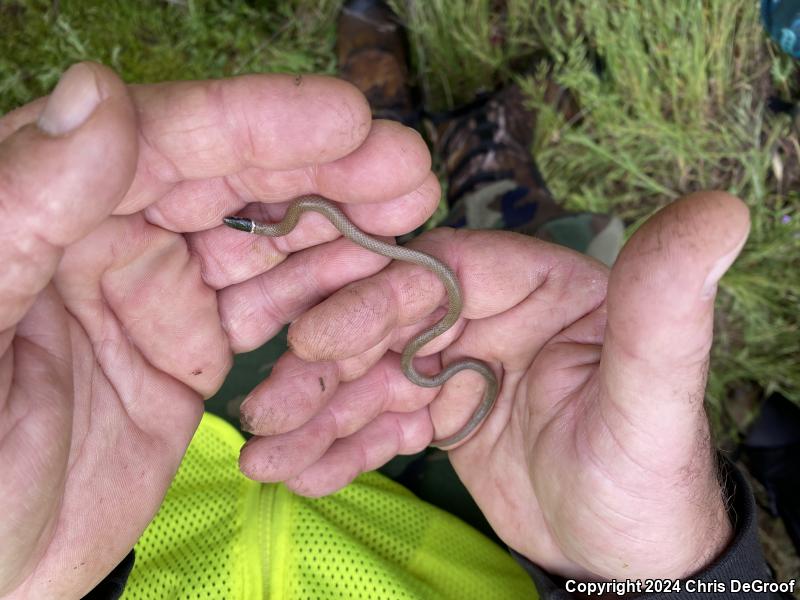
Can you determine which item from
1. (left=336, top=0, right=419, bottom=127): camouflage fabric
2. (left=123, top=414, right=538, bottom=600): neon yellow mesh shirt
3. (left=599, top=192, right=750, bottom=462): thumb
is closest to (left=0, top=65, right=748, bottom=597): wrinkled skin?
(left=599, top=192, right=750, bottom=462): thumb

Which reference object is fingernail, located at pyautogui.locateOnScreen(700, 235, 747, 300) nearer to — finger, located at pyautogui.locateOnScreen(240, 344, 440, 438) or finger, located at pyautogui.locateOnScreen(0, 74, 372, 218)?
finger, located at pyautogui.locateOnScreen(0, 74, 372, 218)

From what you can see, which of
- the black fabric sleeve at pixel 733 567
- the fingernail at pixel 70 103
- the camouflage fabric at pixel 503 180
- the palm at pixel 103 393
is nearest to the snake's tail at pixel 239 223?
the palm at pixel 103 393

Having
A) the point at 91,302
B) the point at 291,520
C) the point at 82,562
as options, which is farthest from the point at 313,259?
the point at 82,562

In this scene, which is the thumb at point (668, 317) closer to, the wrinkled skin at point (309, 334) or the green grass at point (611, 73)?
the wrinkled skin at point (309, 334)

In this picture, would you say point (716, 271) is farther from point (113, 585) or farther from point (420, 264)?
point (113, 585)

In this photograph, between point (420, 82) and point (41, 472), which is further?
point (420, 82)

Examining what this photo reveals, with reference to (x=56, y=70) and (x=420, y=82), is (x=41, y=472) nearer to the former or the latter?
(x=56, y=70)
